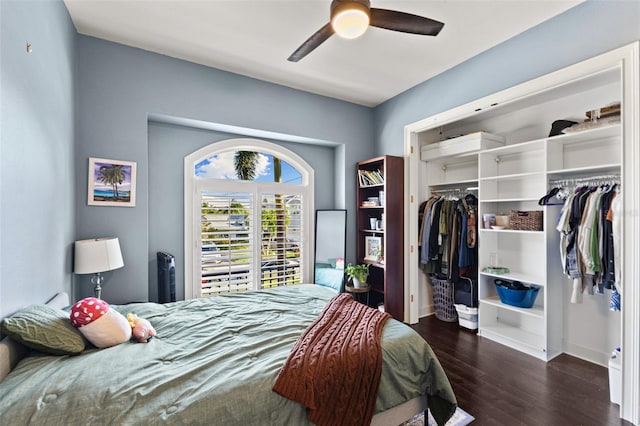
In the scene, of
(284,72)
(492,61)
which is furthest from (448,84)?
(284,72)

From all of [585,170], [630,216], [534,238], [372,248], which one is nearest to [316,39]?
[630,216]

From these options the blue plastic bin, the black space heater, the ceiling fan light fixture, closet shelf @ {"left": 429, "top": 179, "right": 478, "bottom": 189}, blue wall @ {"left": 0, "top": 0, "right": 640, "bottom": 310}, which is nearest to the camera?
blue wall @ {"left": 0, "top": 0, "right": 640, "bottom": 310}

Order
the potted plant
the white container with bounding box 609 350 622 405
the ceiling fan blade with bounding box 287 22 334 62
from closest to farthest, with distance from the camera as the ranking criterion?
1. the ceiling fan blade with bounding box 287 22 334 62
2. the white container with bounding box 609 350 622 405
3. the potted plant

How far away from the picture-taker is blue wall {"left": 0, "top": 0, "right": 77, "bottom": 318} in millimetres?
1350

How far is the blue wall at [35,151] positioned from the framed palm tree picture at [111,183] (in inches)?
9.7

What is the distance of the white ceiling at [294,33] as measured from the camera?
86.8 inches

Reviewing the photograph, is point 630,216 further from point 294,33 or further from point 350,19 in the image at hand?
point 294,33

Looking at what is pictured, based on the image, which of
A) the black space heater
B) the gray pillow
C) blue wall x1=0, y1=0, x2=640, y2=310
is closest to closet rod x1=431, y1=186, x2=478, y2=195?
blue wall x1=0, y1=0, x2=640, y2=310

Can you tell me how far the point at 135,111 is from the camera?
2.75 m

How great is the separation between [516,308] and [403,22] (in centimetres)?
280

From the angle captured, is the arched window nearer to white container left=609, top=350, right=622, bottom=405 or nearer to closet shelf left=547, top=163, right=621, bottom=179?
closet shelf left=547, top=163, right=621, bottom=179

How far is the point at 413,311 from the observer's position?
364 centimetres

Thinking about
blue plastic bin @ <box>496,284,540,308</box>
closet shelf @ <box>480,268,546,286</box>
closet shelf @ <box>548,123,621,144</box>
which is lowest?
blue plastic bin @ <box>496,284,540,308</box>

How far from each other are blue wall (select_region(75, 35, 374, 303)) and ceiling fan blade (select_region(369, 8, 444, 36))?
6.20 ft
